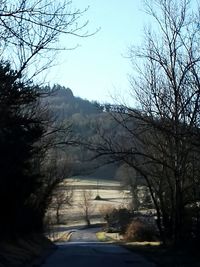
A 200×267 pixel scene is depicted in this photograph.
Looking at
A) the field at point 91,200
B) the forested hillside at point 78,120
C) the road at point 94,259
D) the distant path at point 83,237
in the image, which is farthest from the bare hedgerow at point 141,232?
the field at point 91,200

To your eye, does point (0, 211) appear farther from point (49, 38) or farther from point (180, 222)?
point (49, 38)

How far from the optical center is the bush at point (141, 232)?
62.0 m

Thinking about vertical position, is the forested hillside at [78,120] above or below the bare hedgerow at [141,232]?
above

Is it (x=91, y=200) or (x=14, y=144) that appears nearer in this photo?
(x=14, y=144)

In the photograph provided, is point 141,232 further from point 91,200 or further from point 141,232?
point 91,200

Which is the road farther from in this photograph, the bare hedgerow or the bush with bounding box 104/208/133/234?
the bush with bounding box 104/208/133/234

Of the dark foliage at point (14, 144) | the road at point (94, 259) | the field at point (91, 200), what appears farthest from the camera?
the field at point (91, 200)

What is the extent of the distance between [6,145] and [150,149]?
1684cm

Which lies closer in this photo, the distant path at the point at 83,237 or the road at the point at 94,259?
the road at the point at 94,259

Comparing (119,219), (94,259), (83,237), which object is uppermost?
(94,259)

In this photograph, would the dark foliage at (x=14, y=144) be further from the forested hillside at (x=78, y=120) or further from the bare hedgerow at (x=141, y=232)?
the bare hedgerow at (x=141, y=232)

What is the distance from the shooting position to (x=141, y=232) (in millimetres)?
64062

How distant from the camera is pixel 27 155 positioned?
29.0 m

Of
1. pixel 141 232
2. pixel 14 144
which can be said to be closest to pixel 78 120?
pixel 141 232
